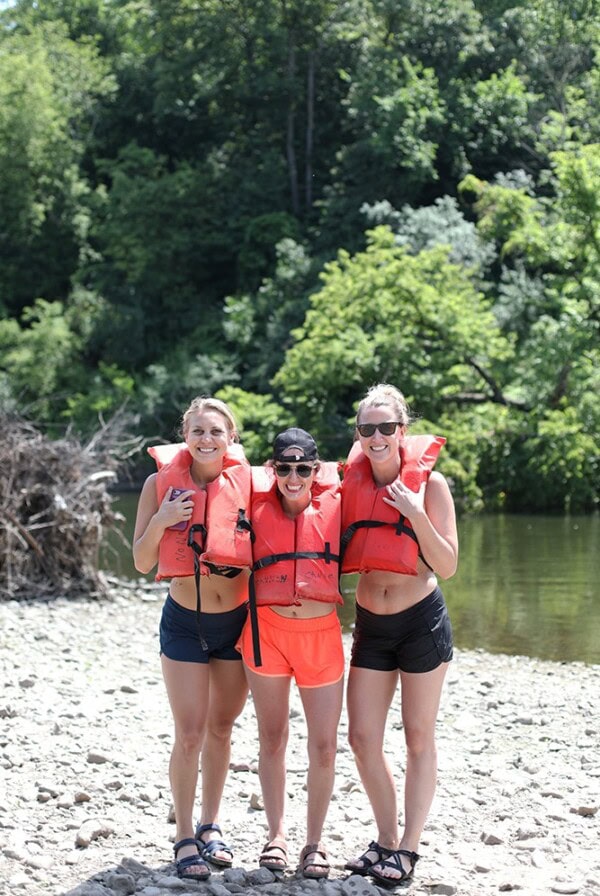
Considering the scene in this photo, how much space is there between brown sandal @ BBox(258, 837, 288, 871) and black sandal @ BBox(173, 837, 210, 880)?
24cm

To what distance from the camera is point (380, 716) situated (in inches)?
204

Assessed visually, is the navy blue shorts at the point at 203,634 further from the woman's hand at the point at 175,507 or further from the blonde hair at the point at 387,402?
the blonde hair at the point at 387,402

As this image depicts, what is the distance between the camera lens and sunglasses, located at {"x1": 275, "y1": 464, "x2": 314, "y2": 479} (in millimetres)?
5102

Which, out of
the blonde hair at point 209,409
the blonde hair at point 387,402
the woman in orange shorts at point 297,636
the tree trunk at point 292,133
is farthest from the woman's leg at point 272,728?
the tree trunk at point 292,133

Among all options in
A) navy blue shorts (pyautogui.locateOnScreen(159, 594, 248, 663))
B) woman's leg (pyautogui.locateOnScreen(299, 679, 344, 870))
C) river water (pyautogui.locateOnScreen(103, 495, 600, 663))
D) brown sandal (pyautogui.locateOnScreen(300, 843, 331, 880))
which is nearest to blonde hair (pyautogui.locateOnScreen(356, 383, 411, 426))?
navy blue shorts (pyautogui.locateOnScreen(159, 594, 248, 663))

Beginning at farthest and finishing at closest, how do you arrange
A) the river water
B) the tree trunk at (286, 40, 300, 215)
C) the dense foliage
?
the tree trunk at (286, 40, 300, 215)
the dense foliage
the river water

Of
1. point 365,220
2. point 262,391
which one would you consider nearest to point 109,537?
point 262,391

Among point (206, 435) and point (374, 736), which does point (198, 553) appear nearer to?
point (206, 435)

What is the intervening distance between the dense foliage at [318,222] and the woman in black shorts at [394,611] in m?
21.5

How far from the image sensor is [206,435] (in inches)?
207

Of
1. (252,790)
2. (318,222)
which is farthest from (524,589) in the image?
(318,222)

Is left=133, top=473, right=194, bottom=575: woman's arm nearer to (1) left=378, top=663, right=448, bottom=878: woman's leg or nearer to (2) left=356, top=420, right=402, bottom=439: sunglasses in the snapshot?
(2) left=356, top=420, right=402, bottom=439: sunglasses

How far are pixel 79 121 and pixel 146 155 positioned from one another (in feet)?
15.7

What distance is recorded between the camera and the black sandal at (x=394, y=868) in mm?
5121
